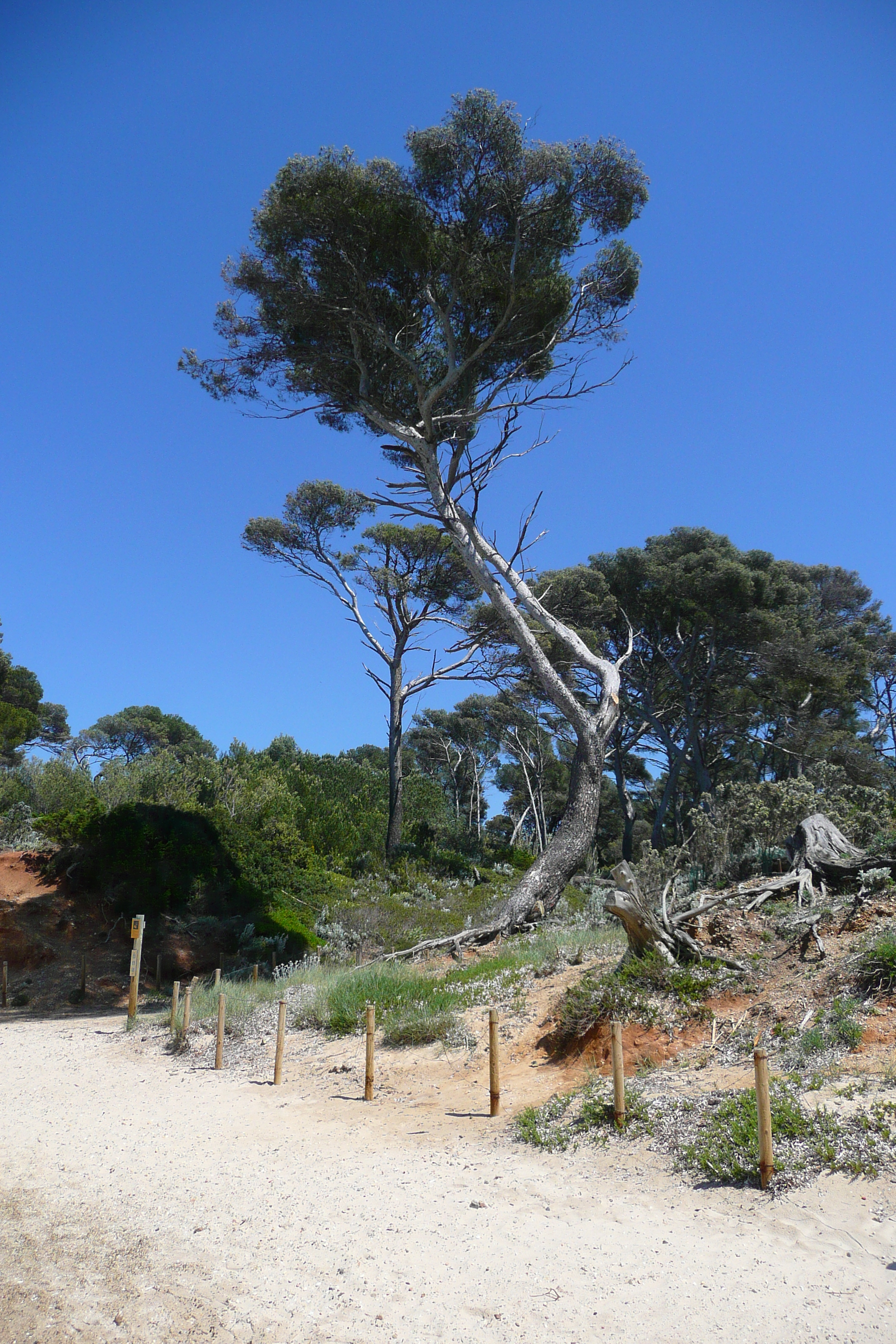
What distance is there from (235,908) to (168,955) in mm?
1896

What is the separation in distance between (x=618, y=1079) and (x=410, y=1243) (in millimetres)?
1798

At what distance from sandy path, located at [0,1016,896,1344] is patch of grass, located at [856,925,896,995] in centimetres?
216

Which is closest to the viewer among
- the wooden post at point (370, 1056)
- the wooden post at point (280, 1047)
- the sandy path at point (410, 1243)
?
the sandy path at point (410, 1243)

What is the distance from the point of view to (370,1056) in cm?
775

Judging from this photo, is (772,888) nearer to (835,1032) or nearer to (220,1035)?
(835,1032)

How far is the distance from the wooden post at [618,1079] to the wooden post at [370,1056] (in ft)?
8.61

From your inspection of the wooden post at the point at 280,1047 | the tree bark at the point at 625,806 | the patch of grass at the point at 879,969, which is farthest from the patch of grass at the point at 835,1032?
the tree bark at the point at 625,806

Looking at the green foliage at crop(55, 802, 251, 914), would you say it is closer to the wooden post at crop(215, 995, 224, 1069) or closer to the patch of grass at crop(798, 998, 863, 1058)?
the wooden post at crop(215, 995, 224, 1069)

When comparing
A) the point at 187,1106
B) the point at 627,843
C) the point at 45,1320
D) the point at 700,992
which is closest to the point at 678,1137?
the point at 700,992

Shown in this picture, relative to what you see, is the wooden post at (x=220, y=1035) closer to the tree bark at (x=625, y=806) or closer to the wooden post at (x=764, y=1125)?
the wooden post at (x=764, y=1125)

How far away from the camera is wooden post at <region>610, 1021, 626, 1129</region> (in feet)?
18.9

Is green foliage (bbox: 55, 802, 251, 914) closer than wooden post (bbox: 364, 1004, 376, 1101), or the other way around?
wooden post (bbox: 364, 1004, 376, 1101)

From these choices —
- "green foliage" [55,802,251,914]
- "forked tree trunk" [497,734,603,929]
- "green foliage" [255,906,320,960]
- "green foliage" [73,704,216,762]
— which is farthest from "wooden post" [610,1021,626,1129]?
"green foliage" [73,704,216,762]

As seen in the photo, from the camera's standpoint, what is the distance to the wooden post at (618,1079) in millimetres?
5750
